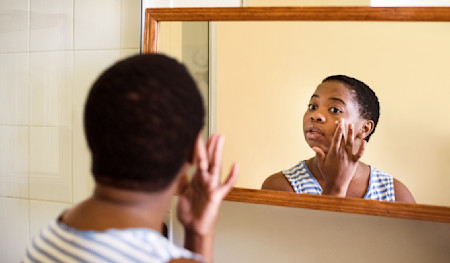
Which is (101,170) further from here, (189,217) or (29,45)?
(29,45)

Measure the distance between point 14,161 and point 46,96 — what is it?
0.22 meters

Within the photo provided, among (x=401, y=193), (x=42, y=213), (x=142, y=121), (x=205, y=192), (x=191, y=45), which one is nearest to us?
(x=142, y=121)

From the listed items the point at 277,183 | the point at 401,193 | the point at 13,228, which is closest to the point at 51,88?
the point at 13,228

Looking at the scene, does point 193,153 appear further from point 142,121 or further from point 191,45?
point 191,45

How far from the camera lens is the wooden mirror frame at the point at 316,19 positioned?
88 cm

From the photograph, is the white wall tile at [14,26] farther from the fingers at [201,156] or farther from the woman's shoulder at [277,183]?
the fingers at [201,156]

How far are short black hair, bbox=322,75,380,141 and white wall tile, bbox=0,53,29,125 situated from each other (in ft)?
2.88

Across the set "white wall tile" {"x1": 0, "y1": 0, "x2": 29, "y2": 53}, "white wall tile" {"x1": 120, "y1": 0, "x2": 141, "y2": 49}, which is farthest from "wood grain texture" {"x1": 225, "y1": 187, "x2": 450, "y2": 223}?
"white wall tile" {"x1": 0, "y1": 0, "x2": 29, "y2": 53}

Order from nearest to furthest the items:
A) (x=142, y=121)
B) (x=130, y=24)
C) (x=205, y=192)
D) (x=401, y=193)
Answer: (x=142, y=121) < (x=205, y=192) < (x=401, y=193) < (x=130, y=24)

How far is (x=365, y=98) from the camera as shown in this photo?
36.1 inches

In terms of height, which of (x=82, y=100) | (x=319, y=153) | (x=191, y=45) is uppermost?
(x=191, y=45)

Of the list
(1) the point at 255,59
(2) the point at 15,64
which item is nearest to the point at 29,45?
(2) the point at 15,64

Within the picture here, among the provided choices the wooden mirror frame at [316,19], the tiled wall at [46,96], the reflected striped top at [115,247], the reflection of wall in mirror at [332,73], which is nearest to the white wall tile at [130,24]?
the tiled wall at [46,96]

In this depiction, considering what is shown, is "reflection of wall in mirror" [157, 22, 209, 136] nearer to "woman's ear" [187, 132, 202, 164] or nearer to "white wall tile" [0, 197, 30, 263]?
"woman's ear" [187, 132, 202, 164]
